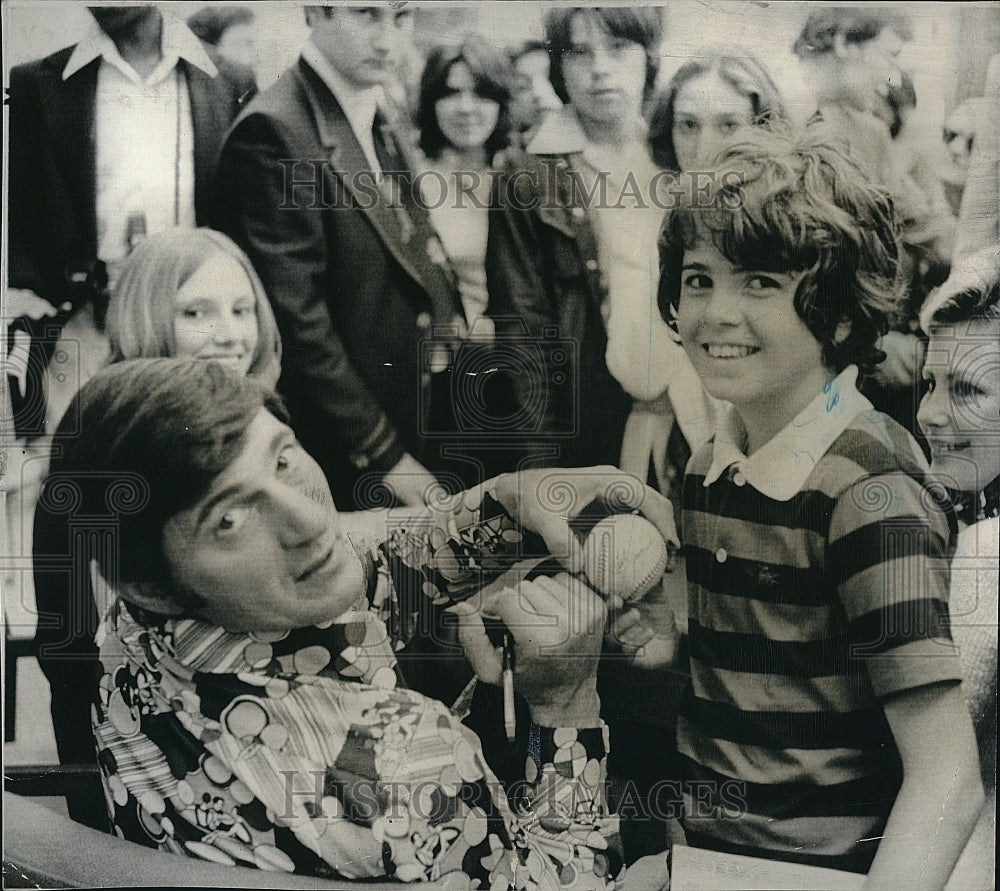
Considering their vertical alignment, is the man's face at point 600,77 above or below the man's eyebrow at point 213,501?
above

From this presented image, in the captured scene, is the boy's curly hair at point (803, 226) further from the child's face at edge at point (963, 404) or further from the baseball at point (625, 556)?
the baseball at point (625, 556)

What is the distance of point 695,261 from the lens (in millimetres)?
1729

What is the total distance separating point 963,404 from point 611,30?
0.92 metres

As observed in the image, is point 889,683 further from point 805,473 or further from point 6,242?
point 6,242

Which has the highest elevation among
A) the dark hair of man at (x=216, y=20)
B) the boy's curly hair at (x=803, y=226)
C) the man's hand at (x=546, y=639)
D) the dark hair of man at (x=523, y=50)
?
the dark hair of man at (x=216, y=20)

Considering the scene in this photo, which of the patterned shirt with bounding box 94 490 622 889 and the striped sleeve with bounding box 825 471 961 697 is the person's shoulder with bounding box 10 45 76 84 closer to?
the patterned shirt with bounding box 94 490 622 889

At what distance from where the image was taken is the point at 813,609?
173 cm

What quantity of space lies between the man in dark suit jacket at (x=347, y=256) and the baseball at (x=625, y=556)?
325 mm

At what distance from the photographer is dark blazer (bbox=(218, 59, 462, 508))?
172 centimetres

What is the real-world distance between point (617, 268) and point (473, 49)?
463 millimetres

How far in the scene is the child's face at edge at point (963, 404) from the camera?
5.72ft

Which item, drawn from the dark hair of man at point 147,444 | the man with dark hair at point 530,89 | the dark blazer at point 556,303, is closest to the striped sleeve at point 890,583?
the dark blazer at point 556,303

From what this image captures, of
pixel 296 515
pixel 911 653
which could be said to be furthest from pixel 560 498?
pixel 911 653

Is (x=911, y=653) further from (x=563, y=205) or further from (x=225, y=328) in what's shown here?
(x=225, y=328)
